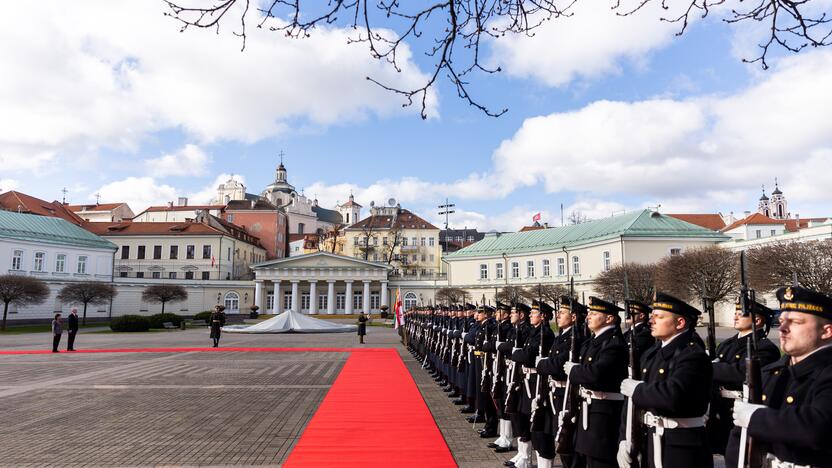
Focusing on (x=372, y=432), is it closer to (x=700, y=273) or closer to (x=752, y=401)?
(x=752, y=401)

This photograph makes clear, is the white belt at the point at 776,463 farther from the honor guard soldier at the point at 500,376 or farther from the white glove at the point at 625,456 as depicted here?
the honor guard soldier at the point at 500,376

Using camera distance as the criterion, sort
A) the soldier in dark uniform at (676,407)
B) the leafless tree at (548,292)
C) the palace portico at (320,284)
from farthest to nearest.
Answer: the palace portico at (320,284) → the leafless tree at (548,292) → the soldier in dark uniform at (676,407)

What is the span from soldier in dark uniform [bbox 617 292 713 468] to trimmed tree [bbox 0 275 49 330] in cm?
4403

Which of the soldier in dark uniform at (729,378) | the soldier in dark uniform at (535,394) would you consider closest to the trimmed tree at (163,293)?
the soldier in dark uniform at (535,394)

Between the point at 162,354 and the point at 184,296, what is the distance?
31.3 m

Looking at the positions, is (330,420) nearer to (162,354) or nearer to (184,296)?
(162,354)

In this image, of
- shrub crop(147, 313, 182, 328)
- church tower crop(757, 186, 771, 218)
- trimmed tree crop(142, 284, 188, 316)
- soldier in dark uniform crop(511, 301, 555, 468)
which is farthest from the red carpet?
church tower crop(757, 186, 771, 218)

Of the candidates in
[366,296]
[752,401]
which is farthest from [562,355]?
[366,296]

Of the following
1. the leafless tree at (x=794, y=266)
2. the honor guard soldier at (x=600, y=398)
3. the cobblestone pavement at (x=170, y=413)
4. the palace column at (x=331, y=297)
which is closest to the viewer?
the honor guard soldier at (x=600, y=398)

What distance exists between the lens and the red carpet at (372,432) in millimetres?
6535

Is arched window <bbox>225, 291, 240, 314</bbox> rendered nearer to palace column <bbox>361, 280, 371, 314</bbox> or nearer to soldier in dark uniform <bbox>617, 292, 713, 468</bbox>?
palace column <bbox>361, 280, 371, 314</bbox>

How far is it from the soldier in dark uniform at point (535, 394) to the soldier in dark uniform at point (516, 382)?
8 cm

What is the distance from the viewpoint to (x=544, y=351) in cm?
663

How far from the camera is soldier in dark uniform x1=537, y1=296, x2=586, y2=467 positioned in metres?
5.79
